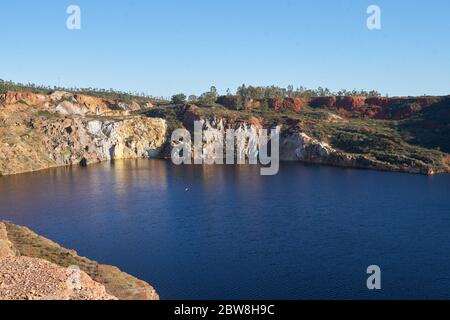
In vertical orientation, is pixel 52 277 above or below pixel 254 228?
above

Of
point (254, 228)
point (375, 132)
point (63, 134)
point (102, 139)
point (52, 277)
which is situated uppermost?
point (63, 134)

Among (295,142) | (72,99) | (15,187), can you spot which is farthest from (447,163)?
(72,99)

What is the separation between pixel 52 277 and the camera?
147 feet

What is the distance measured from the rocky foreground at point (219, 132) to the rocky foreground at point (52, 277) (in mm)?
81880

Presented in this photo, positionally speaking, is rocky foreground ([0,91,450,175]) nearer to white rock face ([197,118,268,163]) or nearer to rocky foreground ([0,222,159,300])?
white rock face ([197,118,268,163])

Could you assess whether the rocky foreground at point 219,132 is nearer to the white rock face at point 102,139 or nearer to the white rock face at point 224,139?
the white rock face at point 102,139

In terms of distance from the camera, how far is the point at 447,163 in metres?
142

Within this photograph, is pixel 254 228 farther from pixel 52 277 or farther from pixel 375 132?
pixel 375 132

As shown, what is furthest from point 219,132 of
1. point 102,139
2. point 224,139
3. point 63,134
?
point 63,134

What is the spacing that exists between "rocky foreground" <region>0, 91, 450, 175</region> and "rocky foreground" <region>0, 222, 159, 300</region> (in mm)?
81880

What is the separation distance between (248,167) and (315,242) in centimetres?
8449

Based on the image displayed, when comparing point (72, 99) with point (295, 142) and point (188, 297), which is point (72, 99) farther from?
point (188, 297)

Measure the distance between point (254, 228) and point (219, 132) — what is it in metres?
104

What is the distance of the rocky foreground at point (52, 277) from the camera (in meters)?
40.6
